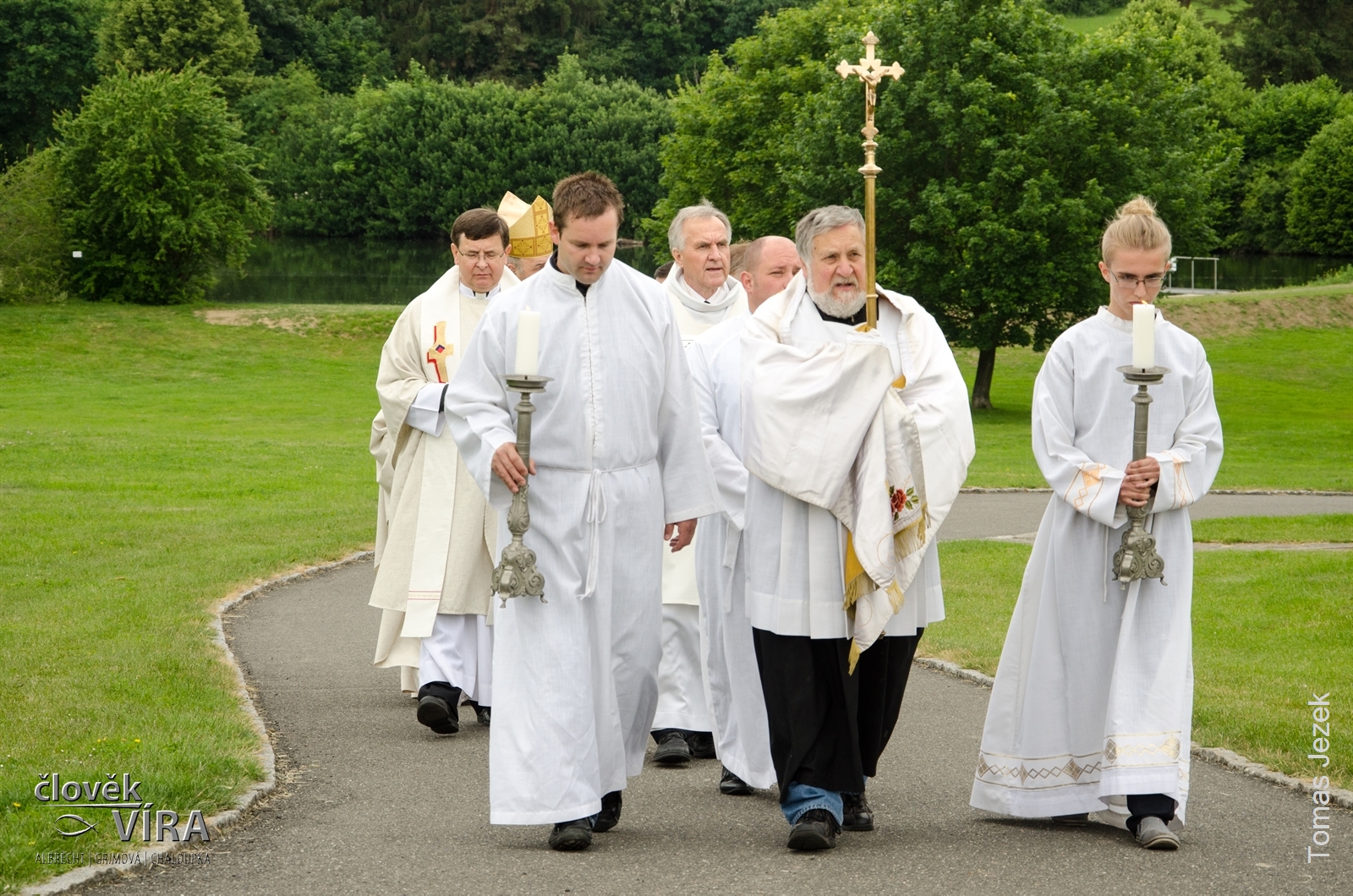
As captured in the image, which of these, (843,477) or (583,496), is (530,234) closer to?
(583,496)

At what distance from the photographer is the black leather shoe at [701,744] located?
727 cm

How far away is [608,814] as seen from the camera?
19.4ft

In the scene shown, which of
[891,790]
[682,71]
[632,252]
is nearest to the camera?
[891,790]

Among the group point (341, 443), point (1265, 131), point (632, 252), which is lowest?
point (341, 443)

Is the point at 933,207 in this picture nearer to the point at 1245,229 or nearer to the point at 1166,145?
the point at 1166,145

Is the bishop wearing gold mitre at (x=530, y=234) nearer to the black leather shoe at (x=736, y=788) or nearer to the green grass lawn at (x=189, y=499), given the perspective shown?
the green grass lawn at (x=189, y=499)

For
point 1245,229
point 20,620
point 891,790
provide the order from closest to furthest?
point 891,790 < point 20,620 < point 1245,229

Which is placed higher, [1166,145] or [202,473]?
[1166,145]

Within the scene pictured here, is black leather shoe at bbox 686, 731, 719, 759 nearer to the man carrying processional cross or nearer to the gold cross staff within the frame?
the man carrying processional cross

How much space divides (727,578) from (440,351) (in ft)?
8.63

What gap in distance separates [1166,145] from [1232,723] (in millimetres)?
28313

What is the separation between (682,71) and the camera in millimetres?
95625

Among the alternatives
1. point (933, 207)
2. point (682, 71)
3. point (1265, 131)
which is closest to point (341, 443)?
point (933, 207)

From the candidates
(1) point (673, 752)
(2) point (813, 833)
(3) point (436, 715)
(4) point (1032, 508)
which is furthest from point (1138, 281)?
(4) point (1032, 508)
